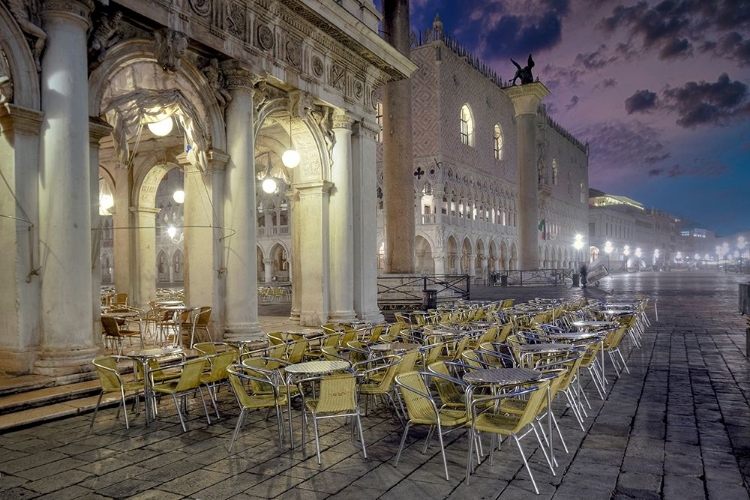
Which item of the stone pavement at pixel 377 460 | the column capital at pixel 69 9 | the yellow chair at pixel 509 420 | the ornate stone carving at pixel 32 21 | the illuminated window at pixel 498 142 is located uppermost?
the illuminated window at pixel 498 142

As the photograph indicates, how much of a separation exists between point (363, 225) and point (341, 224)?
0.76 meters

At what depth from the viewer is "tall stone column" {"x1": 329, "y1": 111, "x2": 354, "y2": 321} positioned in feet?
38.6

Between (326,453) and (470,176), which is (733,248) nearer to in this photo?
(470,176)

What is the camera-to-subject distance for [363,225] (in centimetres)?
1244

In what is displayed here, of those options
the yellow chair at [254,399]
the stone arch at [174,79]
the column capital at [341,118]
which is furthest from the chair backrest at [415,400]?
the column capital at [341,118]

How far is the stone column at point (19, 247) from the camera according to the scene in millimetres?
6406

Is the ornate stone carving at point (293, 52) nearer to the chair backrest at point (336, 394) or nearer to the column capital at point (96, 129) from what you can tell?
the column capital at point (96, 129)

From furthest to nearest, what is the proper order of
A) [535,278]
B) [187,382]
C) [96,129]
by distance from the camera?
[535,278], [96,129], [187,382]

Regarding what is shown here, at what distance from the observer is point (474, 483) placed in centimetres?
382

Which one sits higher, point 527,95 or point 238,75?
point 527,95

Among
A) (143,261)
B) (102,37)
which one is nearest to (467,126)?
(143,261)

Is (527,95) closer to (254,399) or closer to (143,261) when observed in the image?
(143,261)

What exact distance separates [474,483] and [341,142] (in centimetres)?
897

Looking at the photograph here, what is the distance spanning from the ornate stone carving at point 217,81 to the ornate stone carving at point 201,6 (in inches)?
27.3
